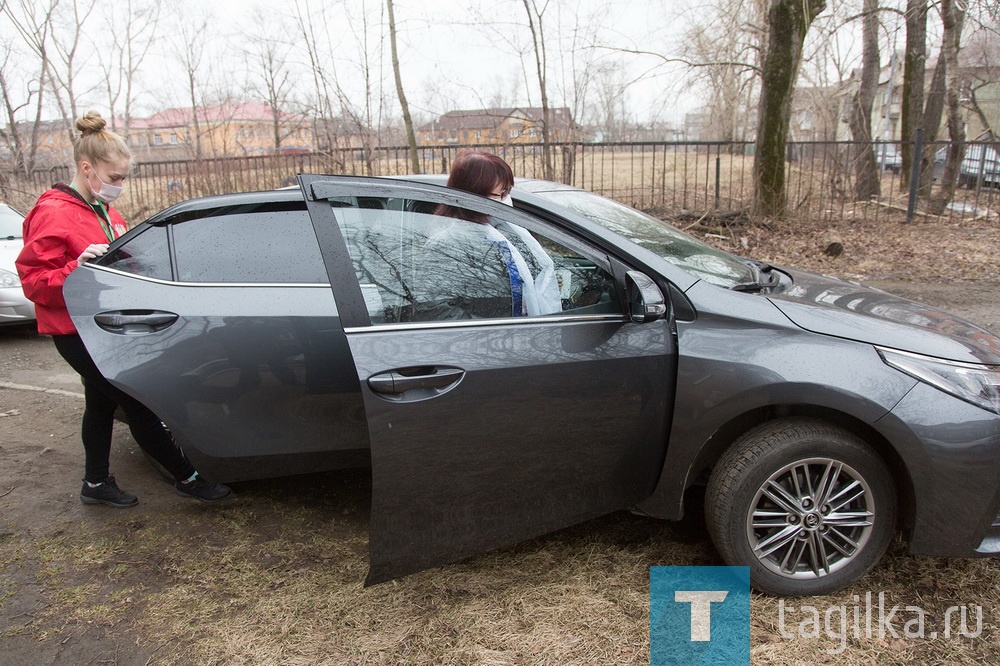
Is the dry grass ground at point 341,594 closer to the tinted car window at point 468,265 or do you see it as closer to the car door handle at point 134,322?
the car door handle at point 134,322

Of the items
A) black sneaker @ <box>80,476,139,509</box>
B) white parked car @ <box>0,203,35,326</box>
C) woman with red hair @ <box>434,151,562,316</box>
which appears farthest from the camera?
white parked car @ <box>0,203,35,326</box>

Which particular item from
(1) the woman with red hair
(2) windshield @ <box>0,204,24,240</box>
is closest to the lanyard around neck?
(1) the woman with red hair

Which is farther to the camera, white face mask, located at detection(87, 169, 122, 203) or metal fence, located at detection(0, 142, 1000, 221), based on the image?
metal fence, located at detection(0, 142, 1000, 221)

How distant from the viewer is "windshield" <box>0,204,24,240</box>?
7137 mm

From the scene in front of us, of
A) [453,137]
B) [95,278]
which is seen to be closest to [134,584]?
[95,278]

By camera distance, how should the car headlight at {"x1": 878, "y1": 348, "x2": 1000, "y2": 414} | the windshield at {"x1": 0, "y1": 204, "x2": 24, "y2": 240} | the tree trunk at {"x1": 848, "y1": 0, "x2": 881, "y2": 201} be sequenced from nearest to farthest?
the car headlight at {"x1": 878, "y1": 348, "x2": 1000, "y2": 414} → the windshield at {"x1": 0, "y1": 204, "x2": 24, "y2": 240} → the tree trunk at {"x1": 848, "y1": 0, "x2": 881, "y2": 201}

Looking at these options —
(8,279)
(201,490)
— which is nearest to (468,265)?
(201,490)

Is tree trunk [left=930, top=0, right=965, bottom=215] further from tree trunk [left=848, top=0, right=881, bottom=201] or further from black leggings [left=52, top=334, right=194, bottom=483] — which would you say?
black leggings [left=52, top=334, right=194, bottom=483]

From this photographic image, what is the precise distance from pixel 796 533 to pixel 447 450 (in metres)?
1.35

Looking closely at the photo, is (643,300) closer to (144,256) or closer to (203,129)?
(144,256)

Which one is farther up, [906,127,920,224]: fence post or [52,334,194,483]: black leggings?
[906,127,920,224]: fence post

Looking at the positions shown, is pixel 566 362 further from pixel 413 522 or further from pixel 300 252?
pixel 300 252

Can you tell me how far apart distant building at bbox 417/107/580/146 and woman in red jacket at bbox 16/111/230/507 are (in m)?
8.78

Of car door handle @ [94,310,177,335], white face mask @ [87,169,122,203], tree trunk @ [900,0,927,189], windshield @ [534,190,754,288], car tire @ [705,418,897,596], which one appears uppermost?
tree trunk @ [900,0,927,189]
